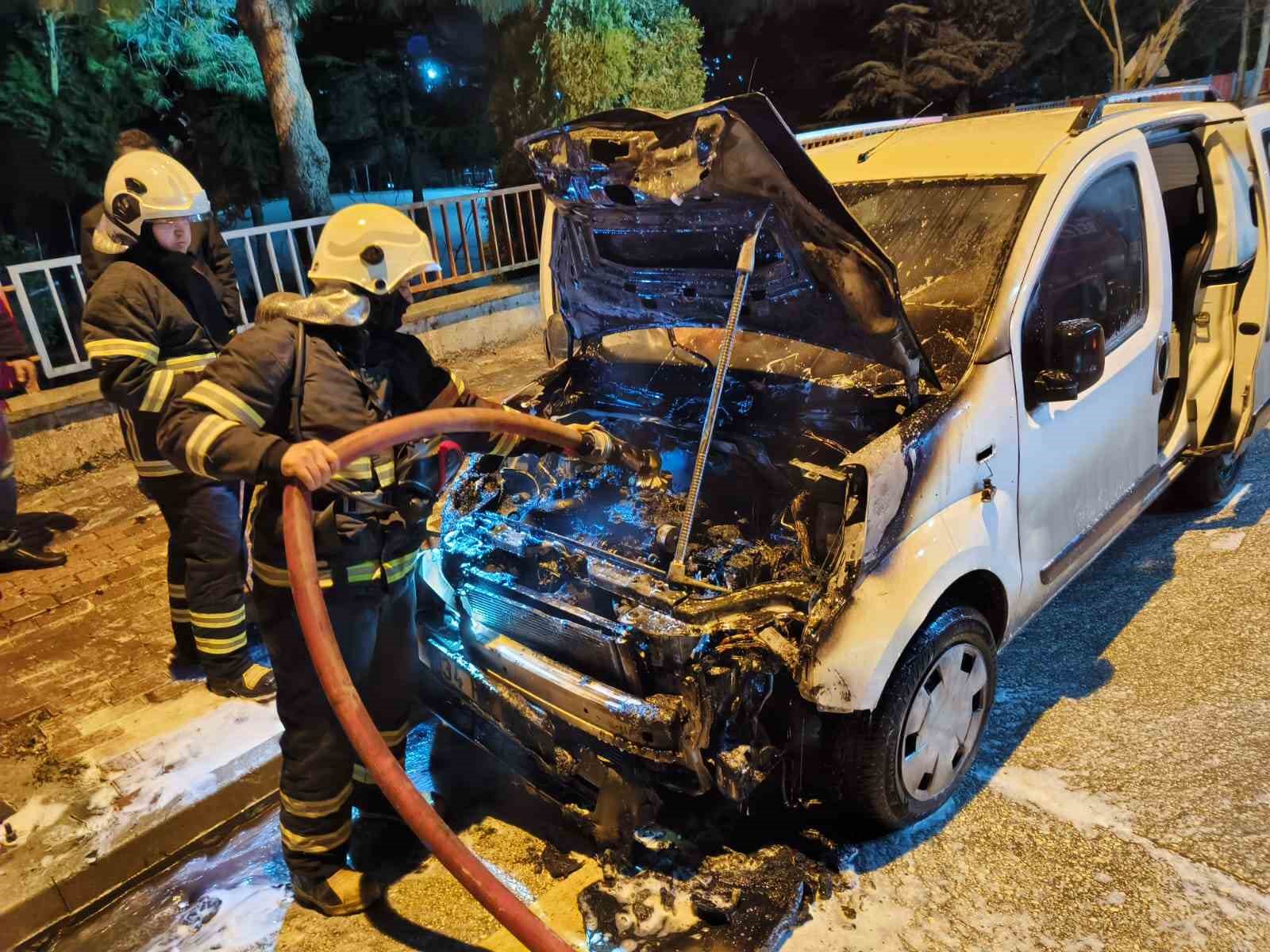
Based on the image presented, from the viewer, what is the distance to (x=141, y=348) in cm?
311

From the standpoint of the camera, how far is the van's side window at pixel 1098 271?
2.81 meters

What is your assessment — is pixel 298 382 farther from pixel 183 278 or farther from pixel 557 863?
pixel 557 863

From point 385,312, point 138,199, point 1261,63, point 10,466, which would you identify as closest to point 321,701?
point 385,312

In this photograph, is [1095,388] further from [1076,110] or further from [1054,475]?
[1076,110]

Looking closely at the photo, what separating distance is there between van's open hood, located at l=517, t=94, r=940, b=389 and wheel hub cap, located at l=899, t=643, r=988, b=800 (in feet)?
2.91

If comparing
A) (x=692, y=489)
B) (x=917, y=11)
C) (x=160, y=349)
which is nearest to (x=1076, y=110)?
(x=692, y=489)

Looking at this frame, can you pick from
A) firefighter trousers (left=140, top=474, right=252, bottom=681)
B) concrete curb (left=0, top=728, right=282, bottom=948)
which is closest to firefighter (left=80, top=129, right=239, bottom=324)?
firefighter trousers (left=140, top=474, right=252, bottom=681)

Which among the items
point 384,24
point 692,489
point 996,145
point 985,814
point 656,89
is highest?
point 384,24

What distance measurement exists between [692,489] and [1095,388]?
5.18ft

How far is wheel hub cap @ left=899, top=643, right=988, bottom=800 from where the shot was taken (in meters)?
2.45

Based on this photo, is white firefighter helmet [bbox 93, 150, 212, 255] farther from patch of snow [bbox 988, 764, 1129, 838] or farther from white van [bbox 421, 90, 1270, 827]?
patch of snow [bbox 988, 764, 1129, 838]

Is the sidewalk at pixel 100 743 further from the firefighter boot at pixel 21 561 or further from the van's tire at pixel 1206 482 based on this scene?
the van's tire at pixel 1206 482

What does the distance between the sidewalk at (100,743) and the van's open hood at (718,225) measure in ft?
7.37

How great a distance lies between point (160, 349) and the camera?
128 inches
